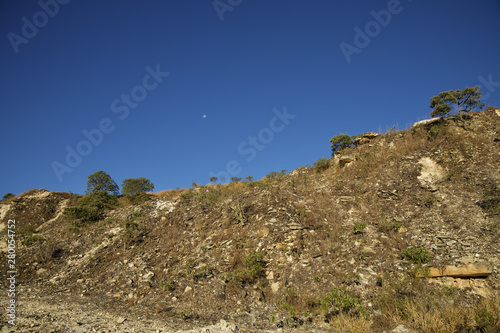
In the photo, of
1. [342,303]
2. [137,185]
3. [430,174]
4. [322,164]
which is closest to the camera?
[342,303]

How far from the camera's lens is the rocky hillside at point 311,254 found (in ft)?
26.6

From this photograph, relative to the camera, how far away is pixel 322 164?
2034 centimetres

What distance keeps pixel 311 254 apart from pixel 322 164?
10.4 m

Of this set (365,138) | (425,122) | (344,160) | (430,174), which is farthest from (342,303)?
(425,122)

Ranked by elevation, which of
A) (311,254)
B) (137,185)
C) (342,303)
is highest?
(137,185)

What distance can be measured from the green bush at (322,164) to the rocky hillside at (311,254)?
1.01m

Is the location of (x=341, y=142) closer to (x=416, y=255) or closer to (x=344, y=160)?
(x=344, y=160)

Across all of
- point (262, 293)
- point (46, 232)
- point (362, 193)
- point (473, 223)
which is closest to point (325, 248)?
point (262, 293)

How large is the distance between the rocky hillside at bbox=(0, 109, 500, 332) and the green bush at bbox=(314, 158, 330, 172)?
101 centimetres

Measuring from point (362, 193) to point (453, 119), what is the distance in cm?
906

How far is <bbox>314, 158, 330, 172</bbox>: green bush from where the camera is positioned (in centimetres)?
2027

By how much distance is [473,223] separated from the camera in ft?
34.8

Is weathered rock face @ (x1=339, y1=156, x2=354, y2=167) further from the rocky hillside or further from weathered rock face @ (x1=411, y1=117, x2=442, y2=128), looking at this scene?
weathered rock face @ (x1=411, y1=117, x2=442, y2=128)

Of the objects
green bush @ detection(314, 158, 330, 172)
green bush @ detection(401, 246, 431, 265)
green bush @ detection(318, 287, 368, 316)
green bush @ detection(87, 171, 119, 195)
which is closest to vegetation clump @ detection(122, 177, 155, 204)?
green bush @ detection(87, 171, 119, 195)
